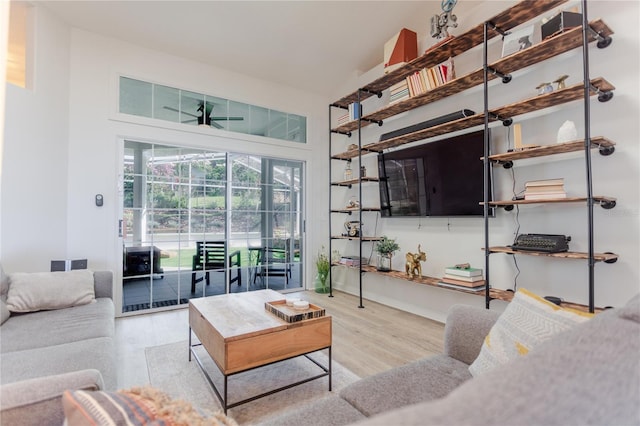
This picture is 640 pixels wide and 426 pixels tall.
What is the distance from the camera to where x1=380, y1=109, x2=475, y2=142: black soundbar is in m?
2.94

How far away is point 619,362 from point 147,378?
2.48m

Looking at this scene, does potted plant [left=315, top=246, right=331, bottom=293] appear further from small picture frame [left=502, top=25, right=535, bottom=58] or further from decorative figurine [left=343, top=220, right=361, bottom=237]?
small picture frame [left=502, top=25, right=535, bottom=58]

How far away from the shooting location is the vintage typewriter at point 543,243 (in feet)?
7.45

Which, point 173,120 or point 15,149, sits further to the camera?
point 173,120

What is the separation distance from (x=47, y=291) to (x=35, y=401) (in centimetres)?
200

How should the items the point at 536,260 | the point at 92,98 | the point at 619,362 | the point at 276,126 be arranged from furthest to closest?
the point at 276,126 → the point at 92,98 → the point at 536,260 → the point at 619,362

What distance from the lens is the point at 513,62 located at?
2547 mm

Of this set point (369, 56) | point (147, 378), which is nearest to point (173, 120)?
point (369, 56)

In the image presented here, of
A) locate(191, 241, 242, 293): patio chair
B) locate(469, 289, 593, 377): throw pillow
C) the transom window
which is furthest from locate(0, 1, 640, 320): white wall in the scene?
locate(469, 289, 593, 377): throw pillow

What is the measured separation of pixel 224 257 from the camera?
419 cm

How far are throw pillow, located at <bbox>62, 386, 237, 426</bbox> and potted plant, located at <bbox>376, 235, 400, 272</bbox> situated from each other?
3.21 metres

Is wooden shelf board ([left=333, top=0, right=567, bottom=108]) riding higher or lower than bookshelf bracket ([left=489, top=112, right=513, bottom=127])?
higher

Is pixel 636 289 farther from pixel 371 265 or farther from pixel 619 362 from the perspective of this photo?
pixel 371 265

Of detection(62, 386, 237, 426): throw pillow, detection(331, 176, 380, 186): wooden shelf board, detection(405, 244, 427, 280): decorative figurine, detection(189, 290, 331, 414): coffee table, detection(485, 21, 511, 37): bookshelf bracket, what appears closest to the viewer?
detection(62, 386, 237, 426): throw pillow
